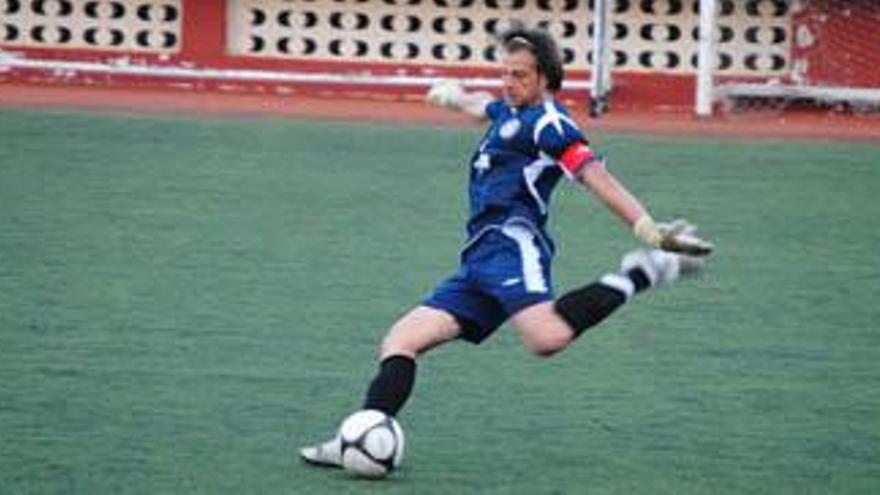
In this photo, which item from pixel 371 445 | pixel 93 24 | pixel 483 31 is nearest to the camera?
pixel 371 445

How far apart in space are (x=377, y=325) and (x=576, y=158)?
10.1 ft

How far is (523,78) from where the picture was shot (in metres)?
7.64

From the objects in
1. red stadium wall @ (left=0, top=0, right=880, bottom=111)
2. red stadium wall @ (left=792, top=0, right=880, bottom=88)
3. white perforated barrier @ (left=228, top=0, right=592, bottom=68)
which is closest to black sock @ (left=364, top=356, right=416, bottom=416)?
red stadium wall @ (left=0, top=0, right=880, bottom=111)

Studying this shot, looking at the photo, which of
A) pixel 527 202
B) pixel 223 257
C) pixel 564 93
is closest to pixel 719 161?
pixel 564 93

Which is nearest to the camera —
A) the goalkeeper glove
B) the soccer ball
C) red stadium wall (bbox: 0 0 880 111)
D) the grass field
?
the goalkeeper glove

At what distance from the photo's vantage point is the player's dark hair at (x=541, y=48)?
7.62m

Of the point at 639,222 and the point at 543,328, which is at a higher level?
the point at 639,222

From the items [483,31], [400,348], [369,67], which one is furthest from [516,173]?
[483,31]

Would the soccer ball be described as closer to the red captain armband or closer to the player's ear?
the red captain armband

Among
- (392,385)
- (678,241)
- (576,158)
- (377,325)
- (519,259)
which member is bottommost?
(377,325)

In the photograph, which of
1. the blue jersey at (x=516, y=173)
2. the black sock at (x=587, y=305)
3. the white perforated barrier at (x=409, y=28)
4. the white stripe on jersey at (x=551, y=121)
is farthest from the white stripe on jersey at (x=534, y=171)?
→ the white perforated barrier at (x=409, y=28)

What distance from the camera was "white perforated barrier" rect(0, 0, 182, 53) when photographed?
19.8m

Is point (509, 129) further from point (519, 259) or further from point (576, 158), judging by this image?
point (519, 259)

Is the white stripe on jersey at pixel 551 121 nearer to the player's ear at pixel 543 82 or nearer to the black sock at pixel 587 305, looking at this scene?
the player's ear at pixel 543 82
